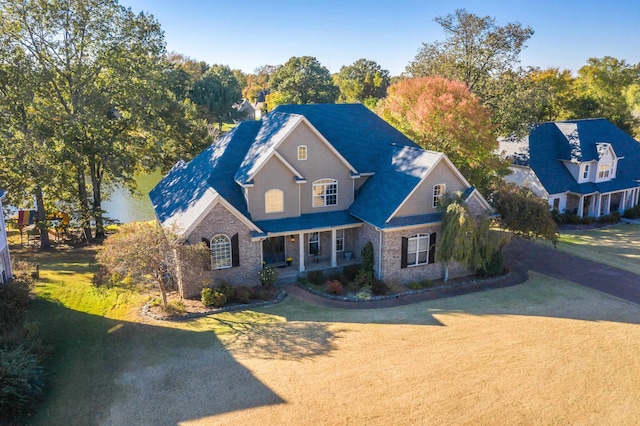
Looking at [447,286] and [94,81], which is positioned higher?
[94,81]

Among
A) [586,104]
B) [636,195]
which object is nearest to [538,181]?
[636,195]

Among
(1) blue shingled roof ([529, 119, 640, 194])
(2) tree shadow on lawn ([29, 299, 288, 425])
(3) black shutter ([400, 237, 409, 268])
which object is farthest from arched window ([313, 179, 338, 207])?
(1) blue shingled roof ([529, 119, 640, 194])

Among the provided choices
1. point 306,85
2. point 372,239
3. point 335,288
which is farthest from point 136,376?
point 306,85

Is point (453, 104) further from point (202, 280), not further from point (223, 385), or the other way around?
point (223, 385)

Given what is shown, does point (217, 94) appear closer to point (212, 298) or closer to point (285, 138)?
point (285, 138)

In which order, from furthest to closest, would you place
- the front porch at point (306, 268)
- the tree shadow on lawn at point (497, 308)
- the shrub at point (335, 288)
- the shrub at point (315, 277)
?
1. the front porch at point (306, 268)
2. the shrub at point (315, 277)
3. the shrub at point (335, 288)
4. the tree shadow on lawn at point (497, 308)

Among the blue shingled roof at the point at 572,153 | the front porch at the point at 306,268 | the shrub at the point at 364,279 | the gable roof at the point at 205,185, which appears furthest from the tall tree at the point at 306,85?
the shrub at the point at 364,279

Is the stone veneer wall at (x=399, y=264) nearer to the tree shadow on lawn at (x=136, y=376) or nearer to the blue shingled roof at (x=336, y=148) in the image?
the blue shingled roof at (x=336, y=148)
